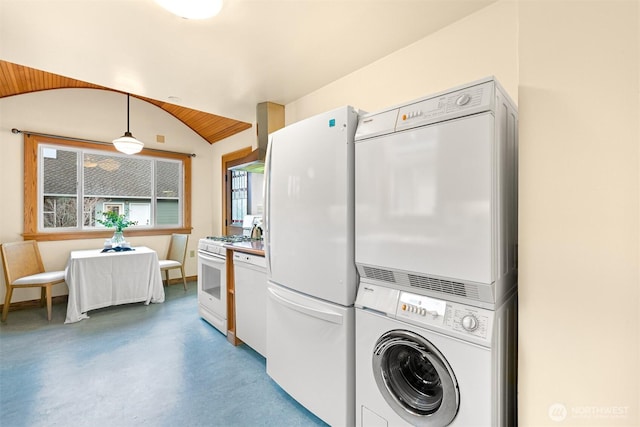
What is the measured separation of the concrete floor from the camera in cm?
175

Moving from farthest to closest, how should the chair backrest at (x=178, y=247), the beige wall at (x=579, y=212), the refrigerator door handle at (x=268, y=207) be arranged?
the chair backrest at (x=178, y=247), the refrigerator door handle at (x=268, y=207), the beige wall at (x=579, y=212)

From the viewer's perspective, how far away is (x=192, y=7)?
1478 mm

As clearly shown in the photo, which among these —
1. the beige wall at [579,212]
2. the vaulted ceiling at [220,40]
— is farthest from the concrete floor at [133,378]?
the vaulted ceiling at [220,40]

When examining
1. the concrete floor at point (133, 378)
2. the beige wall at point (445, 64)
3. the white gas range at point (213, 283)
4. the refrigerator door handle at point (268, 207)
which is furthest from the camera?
the white gas range at point (213, 283)

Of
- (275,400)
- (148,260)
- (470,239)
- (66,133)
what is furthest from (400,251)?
(66,133)

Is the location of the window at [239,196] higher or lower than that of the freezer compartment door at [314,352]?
higher

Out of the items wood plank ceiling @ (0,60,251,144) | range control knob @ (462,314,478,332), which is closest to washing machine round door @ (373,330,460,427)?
range control knob @ (462,314,478,332)

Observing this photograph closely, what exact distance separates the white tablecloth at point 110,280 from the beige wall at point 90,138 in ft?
2.69

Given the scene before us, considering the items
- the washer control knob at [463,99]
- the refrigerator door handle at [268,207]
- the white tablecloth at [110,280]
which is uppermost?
the washer control knob at [463,99]

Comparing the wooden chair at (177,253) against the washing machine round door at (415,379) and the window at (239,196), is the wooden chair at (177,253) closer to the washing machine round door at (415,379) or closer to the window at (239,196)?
the window at (239,196)

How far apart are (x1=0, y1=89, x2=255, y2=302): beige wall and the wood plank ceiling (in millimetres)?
101

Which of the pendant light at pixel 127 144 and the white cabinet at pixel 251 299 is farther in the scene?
the pendant light at pixel 127 144

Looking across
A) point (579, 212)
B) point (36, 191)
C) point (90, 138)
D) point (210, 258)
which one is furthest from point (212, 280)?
point (579, 212)

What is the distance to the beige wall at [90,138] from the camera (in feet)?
11.6
